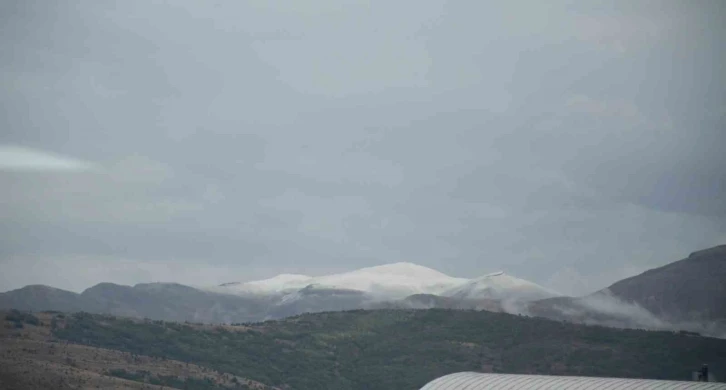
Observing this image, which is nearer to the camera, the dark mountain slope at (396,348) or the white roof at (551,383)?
the white roof at (551,383)

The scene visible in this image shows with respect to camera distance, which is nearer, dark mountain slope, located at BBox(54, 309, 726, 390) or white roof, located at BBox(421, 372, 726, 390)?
white roof, located at BBox(421, 372, 726, 390)

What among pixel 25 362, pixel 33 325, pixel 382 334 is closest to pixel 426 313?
pixel 382 334

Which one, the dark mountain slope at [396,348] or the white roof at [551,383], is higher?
the dark mountain slope at [396,348]

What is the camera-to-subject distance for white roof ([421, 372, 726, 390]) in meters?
79.8

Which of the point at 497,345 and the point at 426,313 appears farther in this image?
the point at 426,313

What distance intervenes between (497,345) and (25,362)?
8923 cm

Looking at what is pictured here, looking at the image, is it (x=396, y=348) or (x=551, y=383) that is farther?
(x=396, y=348)

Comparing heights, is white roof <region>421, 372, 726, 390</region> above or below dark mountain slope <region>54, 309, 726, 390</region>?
below

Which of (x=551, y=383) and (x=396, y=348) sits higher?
(x=396, y=348)

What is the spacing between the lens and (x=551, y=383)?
82500mm

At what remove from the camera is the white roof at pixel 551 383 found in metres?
79.8

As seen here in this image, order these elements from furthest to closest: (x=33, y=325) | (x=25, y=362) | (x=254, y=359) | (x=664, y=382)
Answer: (x=254, y=359), (x=33, y=325), (x=25, y=362), (x=664, y=382)

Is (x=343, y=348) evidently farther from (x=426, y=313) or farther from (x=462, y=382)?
(x=462, y=382)

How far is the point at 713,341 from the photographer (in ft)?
579
